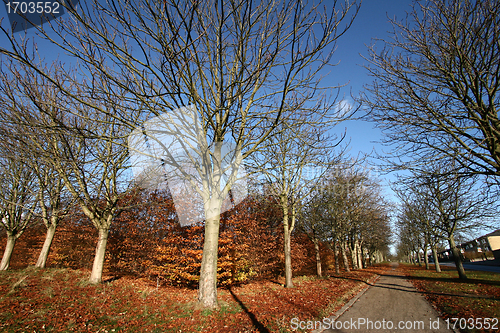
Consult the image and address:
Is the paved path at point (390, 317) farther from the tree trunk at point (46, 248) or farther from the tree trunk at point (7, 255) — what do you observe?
the tree trunk at point (7, 255)

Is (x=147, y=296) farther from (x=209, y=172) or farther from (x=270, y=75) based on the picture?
(x=270, y=75)

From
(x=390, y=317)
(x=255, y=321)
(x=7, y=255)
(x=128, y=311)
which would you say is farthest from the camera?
(x=7, y=255)

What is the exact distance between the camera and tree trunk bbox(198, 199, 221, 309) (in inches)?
221

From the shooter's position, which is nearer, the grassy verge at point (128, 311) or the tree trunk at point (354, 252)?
the grassy verge at point (128, 311)

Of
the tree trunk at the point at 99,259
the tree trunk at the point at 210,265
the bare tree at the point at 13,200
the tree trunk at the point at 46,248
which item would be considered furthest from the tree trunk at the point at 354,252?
the bare tree at the point at 13,200

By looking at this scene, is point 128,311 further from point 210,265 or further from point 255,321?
point 255,321

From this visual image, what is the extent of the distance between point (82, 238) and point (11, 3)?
17.4 meters

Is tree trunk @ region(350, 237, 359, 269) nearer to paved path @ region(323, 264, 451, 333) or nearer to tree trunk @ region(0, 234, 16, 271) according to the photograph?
paved path @ region(323, 264, 451, 333)

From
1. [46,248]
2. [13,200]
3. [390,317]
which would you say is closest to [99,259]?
[46,248]

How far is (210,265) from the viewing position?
19.0 ft

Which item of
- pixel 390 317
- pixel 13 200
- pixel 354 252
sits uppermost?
pixel 13 200

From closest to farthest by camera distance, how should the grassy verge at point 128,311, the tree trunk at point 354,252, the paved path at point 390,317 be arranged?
the grassy verge at point 128,311 → the paved path at point 390,317 → the tree trunk at point 354,252

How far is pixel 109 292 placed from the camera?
7.06 meters

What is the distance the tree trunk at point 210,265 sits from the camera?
5.62 m
